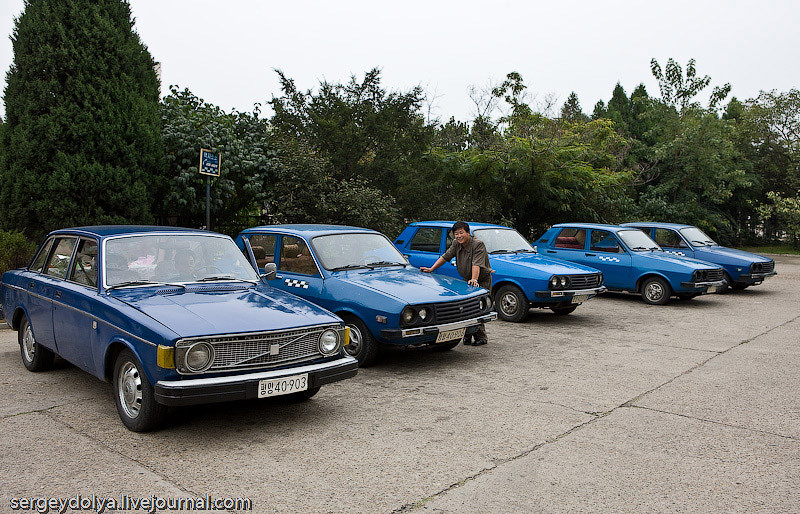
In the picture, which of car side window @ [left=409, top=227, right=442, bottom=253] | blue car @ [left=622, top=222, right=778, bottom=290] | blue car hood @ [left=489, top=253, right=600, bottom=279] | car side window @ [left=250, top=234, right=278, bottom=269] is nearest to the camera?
car side window @ [left=250, top=234, right=278, bottom=269]

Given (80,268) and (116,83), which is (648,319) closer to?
(80,268)

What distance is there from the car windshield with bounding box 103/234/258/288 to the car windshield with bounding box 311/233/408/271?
5.03ft

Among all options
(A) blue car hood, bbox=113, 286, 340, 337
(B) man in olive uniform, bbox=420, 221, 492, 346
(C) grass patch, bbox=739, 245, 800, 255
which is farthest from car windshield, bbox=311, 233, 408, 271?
(C) grass patch, bbox=739, 245, 800, 255

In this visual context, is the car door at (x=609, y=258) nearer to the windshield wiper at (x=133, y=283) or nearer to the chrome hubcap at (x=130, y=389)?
the windshield wiper at (x=133, y=283)

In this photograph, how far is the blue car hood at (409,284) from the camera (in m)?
6.75

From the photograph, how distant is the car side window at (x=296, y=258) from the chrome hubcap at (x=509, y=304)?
161 inches

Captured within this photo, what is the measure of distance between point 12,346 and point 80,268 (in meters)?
3.01

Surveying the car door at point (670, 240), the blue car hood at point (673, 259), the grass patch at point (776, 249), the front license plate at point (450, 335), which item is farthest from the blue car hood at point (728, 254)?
the grass patch at point (776, 249)

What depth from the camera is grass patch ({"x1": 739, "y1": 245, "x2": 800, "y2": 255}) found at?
31848 mm

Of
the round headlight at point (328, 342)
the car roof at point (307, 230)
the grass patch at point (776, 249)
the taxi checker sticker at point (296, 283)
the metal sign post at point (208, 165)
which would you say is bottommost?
the round headlight at point (328, 342)

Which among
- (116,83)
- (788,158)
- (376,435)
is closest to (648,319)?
(376,435)

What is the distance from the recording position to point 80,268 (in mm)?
5613

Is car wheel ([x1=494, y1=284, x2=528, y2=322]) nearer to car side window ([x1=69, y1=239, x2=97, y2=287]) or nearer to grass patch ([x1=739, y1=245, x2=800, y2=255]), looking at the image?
car side window ([x1=69, y1=239, x2=97, y2=287])

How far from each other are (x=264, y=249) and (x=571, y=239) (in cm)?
759
